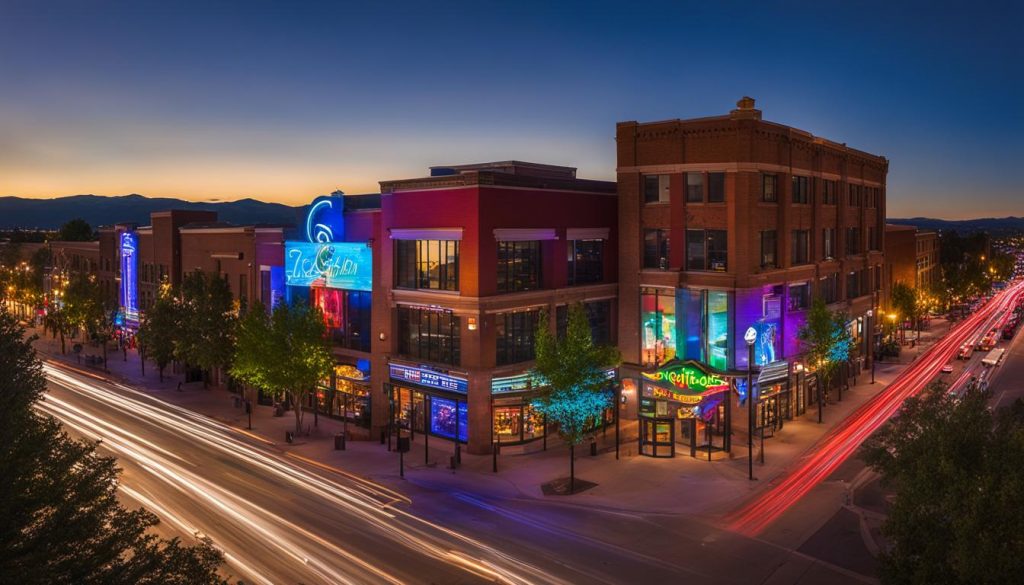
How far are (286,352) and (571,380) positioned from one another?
18.8 metres

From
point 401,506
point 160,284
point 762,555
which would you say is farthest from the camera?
point 160,284

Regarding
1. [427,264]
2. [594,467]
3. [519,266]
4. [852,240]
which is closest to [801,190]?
[852,240]

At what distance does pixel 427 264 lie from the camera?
137 ft

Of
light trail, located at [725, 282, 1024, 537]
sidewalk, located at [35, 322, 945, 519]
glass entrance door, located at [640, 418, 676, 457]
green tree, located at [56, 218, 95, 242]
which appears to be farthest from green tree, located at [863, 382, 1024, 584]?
green tree, located at [56, 218, 95, 242]

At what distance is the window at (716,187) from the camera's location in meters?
41.6

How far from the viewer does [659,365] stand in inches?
1705

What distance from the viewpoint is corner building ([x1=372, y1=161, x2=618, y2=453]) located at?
3909cm

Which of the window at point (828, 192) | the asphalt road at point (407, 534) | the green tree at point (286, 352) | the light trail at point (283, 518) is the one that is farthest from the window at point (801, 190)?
the light trail at point (283, 518)

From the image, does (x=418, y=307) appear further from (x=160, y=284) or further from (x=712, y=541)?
(x=160, y=284)

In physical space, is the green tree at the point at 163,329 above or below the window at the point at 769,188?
below

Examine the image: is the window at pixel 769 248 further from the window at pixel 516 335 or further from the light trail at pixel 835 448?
the window at pixel 516 335

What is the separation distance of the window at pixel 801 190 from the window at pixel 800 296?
5.71m

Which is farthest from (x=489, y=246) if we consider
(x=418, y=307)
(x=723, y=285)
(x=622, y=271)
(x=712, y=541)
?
(x=712, y=541)

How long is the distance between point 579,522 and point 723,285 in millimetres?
18986
